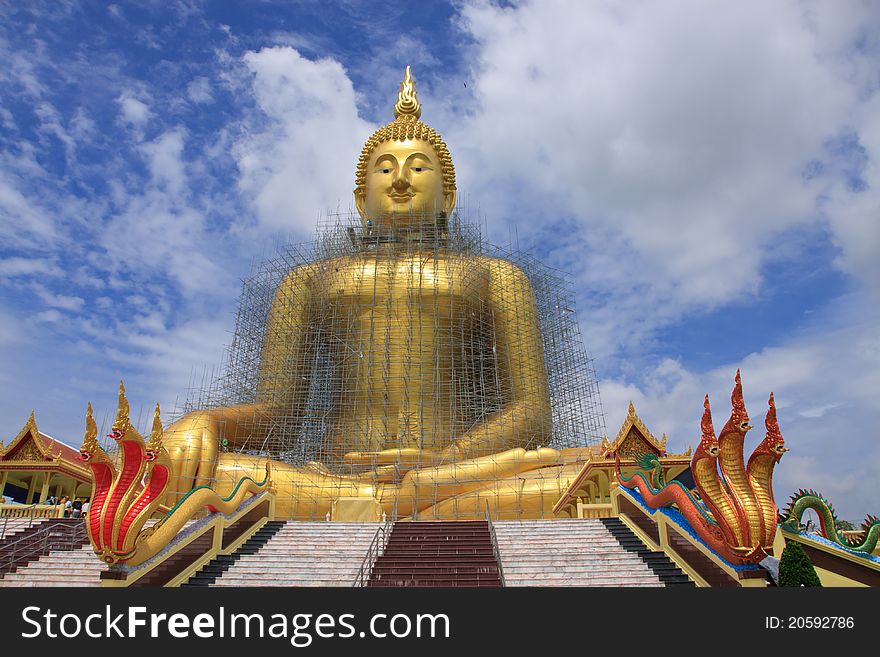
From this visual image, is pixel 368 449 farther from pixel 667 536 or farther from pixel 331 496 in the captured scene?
pixel 667 536

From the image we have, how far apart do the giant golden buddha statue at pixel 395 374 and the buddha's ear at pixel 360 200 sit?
0.68 feet

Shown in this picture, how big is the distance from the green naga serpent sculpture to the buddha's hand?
9.74 meters

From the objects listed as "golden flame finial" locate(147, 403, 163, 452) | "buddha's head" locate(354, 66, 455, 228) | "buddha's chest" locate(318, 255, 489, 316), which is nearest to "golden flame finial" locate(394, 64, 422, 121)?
"buddha's head" locate(354, 66, 455, 228)

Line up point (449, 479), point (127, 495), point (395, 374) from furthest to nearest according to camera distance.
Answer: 1. point (395, 374)
2. point (449, 479)
3. point (127, 495)

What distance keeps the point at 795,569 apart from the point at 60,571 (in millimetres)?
8137

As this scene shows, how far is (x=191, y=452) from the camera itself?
43.4ft

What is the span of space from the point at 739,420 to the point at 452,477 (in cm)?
675

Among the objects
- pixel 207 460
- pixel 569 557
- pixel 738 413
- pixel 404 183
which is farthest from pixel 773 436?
pixel 404 183

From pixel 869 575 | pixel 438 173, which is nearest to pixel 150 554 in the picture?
pixel 869 575

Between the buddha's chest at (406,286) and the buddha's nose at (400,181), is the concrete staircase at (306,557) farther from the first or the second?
the buddha's nose at (400,181)

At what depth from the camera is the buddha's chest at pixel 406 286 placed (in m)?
17.1

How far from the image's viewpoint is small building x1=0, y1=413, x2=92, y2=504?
1346 centimetres

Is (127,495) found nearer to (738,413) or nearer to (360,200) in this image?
(738,413)

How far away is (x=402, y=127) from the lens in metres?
19.0
